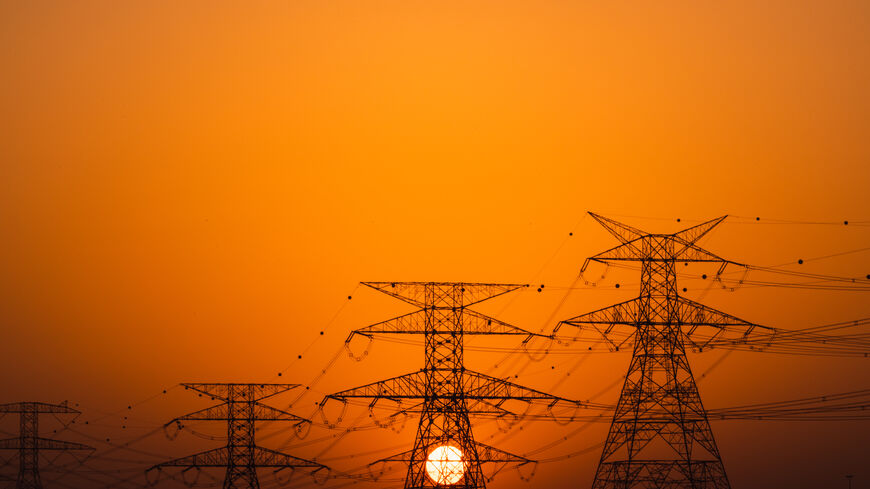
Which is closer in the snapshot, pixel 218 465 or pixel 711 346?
pixel 711 346

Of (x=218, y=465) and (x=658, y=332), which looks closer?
(x=658, y=332)

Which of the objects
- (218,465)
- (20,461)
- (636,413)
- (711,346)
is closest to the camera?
(636,413)

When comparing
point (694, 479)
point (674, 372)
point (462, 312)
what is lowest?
point (694, 479)

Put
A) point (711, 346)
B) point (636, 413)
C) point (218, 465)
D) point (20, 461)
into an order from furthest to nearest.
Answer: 1. point (20, 461)
2. point (218, 465)
3. point (711, 346)
4. point (636, 413)

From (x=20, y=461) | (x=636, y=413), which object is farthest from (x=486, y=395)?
(x=20, y=461)

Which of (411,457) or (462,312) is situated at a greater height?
(462,312)

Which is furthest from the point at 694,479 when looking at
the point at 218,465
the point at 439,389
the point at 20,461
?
the point at 20,461

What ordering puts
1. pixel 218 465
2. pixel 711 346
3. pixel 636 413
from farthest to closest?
pixel 218 465, pixel 711 346, pixel 636 413

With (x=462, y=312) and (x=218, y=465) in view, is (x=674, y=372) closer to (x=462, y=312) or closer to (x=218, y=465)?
(x=462, y=312)

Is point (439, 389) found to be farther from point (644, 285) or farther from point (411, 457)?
point (644, 285)
